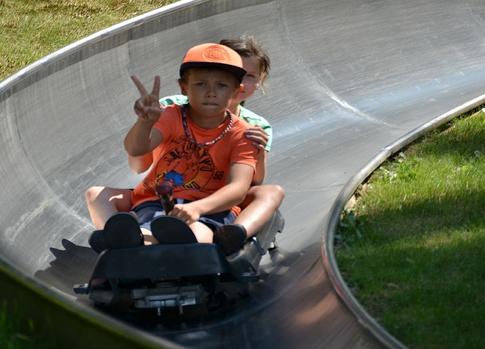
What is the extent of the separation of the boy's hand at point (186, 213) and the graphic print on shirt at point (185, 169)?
1.04 ft

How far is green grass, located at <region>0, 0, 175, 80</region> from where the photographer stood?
995 centimetres

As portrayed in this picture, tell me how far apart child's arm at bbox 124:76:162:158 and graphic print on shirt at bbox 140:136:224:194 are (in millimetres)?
99

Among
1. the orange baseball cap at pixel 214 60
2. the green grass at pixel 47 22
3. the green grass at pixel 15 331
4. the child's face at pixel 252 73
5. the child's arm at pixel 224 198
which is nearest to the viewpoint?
the green grass at pixel 15 331

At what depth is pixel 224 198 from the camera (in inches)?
216

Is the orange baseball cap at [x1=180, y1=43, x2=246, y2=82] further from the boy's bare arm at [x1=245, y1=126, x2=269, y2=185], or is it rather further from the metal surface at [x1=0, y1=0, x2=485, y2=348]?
the metal surface at [x1=0, y1=0, x2=485, y2=348]

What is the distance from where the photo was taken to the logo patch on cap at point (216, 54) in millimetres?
5551

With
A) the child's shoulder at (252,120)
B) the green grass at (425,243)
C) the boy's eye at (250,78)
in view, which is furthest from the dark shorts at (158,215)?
the boy's eye at (250,78)

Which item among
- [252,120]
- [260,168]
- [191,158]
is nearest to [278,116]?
[252,120]

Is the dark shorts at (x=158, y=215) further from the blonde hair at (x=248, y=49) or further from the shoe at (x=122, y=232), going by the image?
the blonde hair at (x=248, y=49)

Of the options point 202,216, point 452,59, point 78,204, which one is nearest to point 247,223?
point 202,216

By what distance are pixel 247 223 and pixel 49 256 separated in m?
1.12

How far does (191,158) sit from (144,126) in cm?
35

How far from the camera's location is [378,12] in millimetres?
10609

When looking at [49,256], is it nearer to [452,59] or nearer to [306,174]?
[306,174]
